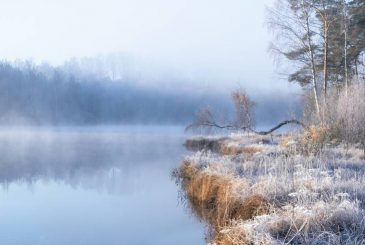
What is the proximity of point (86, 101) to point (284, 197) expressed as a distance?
8892 cm

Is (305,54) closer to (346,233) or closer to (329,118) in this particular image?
(329,118)

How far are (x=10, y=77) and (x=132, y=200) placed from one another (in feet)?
273

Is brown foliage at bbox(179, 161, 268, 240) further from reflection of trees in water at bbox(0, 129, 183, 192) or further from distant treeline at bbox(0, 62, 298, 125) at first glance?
distant treeline at bbox(0, 62, 298, 125)

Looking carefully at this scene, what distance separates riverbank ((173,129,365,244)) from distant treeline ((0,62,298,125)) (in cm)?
7048

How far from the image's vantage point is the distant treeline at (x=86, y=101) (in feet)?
277

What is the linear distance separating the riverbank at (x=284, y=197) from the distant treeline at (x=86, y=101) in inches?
2775

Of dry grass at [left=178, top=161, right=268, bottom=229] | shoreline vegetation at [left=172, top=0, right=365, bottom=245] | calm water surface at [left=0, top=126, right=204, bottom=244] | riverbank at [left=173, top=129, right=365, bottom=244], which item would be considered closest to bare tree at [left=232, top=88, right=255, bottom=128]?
shoreline vegetation at [left=172, top=0, right=365, bottom=245]

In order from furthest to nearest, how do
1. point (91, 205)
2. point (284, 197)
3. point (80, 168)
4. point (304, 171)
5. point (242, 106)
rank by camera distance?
point (242, 106) < point (80, 168) < point (91, 205) < point (304, 171) < point (284, 197)

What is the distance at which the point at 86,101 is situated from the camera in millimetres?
94188

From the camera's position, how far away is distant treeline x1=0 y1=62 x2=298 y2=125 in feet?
277

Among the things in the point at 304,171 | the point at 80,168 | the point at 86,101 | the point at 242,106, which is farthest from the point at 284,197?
the point at 86,101

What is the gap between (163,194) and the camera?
13250 mm

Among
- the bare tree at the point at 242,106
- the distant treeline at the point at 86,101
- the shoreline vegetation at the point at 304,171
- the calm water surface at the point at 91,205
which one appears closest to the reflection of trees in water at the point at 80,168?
the calm water surface at the point at 91,205

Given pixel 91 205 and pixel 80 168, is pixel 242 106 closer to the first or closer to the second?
pixel 80 168
